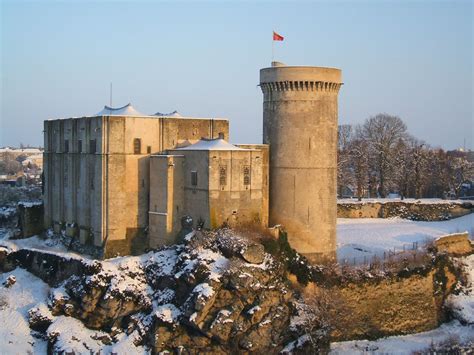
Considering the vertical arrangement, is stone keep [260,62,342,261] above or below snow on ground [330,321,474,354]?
above

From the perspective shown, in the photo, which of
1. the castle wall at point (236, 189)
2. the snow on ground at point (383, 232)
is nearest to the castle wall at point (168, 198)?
the castle wall at point (236, 189)

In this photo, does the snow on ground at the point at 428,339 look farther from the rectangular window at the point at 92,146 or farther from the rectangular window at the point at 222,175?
the rectangular window at the point at 92,146

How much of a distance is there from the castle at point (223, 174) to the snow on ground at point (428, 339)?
23.1 feet

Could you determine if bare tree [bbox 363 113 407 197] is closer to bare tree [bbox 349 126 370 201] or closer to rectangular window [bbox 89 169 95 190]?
bare tree [bbox 349 126 370 201]

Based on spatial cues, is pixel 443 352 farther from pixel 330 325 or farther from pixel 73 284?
pixel 73 284

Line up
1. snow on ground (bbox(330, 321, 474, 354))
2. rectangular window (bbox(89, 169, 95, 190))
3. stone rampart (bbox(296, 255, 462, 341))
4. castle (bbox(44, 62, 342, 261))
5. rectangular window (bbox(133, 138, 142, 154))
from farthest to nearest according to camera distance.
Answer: rectangular window (bbox(89, 169, 95, 190)), rectangular window (bbox(133, 138, 142, 154)), castle (bbox(44, 62, 342, 261)), stone rampart (bbox(296, 255, 462, 341)), snow on ground (bbox(330, 321, 474, 354))

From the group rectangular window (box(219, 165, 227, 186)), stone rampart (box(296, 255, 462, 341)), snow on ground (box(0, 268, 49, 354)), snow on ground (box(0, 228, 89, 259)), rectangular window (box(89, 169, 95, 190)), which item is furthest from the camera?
snow on ground (box(0, 228, 89, 259))

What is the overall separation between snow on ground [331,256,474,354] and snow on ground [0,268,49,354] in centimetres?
1832

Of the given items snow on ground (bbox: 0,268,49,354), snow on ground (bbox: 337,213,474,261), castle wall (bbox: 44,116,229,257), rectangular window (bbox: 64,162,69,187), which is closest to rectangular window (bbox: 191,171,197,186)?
castle wall (bbox: 44,116,229,257)

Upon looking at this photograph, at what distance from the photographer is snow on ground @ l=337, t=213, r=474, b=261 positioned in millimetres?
49344

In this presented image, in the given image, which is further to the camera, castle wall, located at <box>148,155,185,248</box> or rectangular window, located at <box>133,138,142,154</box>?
rectangular window, located at <box>133,138,142,154</box>

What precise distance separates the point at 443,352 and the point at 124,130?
25.0 m

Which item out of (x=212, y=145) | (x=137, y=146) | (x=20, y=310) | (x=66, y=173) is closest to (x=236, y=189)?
(x=212, y=145)

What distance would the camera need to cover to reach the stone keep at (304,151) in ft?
142
